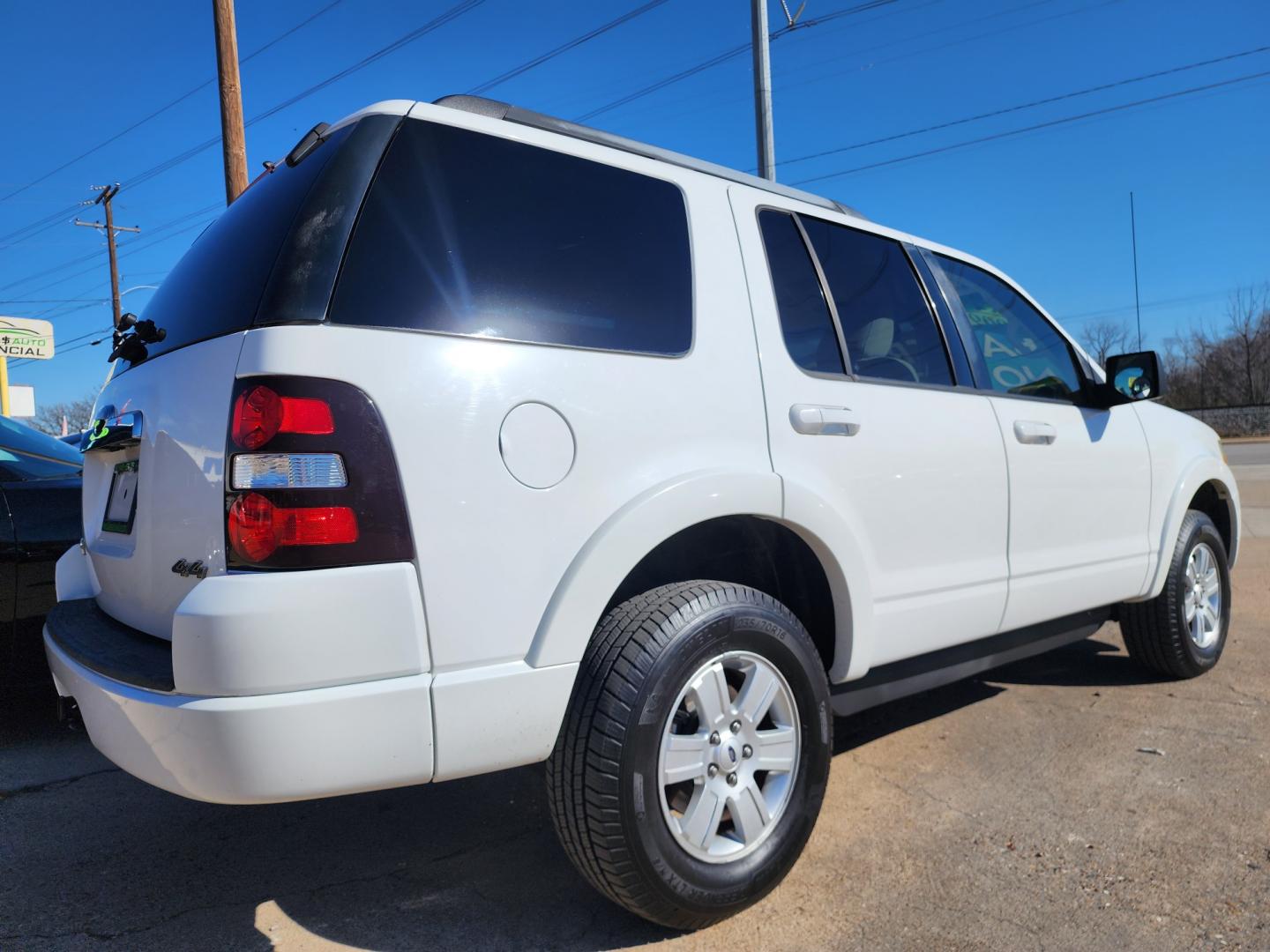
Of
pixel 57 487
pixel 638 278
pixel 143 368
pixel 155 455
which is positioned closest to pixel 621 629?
pixel 638 278

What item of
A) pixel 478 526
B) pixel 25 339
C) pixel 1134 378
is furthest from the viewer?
pixel 25 339

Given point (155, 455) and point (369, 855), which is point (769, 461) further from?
point (369, 855)

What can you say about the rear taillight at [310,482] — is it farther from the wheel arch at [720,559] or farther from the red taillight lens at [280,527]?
the wheel arch at [720,559]

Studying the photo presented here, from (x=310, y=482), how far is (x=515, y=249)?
2.41 ft

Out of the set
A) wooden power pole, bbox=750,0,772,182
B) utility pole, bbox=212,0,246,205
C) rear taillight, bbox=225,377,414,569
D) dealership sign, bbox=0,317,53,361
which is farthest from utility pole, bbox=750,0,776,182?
A: dealership sign, bbox=0,317,53,361

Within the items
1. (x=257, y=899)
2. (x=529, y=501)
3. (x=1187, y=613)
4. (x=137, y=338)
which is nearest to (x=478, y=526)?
(x=529, y=501)

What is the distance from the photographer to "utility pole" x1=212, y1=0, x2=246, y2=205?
31.2ft

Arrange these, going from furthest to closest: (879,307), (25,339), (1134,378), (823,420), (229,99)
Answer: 1. (25,339)
2. (229,99)
3. (1134,378)
4. (879,307)
5. (823,420)

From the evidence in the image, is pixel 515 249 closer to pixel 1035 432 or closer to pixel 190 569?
pixel 190 569

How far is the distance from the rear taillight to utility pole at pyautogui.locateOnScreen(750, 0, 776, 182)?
9996 millimetres

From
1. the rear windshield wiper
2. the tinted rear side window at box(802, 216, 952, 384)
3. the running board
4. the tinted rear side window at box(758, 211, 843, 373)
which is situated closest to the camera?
the rear windshield wiper

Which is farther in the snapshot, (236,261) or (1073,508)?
(1073,508)

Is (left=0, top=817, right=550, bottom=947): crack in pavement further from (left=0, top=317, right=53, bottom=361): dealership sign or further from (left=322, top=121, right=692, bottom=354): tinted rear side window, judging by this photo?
(left=0, top=317, right=53, bottom=361): dealership sign

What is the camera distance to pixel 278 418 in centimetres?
182
